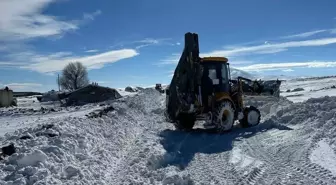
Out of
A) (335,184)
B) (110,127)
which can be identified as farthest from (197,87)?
(335,184)

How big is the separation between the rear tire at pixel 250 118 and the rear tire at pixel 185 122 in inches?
83.6

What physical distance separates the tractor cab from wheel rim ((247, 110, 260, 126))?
158 cm

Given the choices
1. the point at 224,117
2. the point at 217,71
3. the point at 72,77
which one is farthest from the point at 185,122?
the point at 72,77

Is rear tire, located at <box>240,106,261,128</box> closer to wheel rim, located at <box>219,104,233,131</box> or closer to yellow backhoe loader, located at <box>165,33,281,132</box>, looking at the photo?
yellow backhoe loader, located at <box>165,33,281,132</box>

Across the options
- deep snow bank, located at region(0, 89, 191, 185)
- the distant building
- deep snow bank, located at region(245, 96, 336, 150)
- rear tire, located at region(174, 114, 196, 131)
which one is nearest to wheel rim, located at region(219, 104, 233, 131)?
rear tire, located at region(174, 114, 196, 131)

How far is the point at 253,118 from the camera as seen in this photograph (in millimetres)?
15492

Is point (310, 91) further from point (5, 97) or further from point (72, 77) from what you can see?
point (72, 77)

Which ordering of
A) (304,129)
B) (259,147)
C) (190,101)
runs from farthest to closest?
1. (190,101)
2. (304,129)
3. (259,147)

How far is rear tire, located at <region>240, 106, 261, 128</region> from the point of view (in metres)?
15.4

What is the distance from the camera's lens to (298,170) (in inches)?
307

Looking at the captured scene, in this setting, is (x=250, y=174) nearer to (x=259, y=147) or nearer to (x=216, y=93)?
(x=259, y=147)

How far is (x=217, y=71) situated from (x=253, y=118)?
2.63 metres

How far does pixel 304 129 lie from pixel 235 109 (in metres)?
2.94

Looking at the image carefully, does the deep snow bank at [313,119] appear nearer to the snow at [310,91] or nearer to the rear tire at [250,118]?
the rear tire at [250,118]
